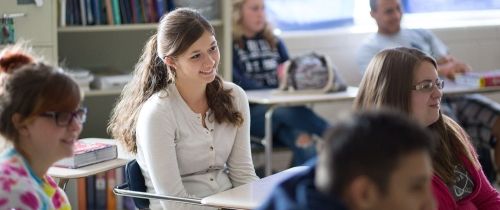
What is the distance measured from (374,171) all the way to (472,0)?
5.28 m

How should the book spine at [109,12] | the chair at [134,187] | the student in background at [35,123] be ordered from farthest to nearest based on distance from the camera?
the book spine at [109,12]
the chair at [134,187]
the student in background at [35,123]

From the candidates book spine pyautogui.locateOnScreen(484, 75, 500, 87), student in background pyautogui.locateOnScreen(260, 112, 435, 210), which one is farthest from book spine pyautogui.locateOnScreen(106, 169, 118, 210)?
student in background pyautogui.locateOnScreen(260, 112, 435, 210)

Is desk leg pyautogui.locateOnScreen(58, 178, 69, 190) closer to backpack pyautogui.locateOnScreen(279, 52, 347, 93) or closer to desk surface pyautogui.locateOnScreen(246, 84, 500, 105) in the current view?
desk surface pyautogui.locateOnScreen(246, 84, 500, 105)

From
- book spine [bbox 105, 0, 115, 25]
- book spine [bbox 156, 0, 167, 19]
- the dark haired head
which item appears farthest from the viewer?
book spine [bbox 156, 0, 167, 19]

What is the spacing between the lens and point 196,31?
3312mm

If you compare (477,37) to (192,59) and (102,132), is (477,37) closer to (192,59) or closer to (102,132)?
(102,132)

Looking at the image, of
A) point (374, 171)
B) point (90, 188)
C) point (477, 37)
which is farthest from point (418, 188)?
point (477, 37)

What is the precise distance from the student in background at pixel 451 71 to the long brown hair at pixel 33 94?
3553mm

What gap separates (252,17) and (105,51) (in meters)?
0.86

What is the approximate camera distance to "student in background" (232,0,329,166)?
5273 millimetres

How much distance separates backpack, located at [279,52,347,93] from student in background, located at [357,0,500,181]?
47cm

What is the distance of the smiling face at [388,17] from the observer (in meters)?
5.73

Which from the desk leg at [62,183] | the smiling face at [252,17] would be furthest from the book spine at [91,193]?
the desk leg at [62,183]

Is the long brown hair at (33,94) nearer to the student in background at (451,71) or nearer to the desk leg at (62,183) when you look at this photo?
the desk leg at (62,183)
